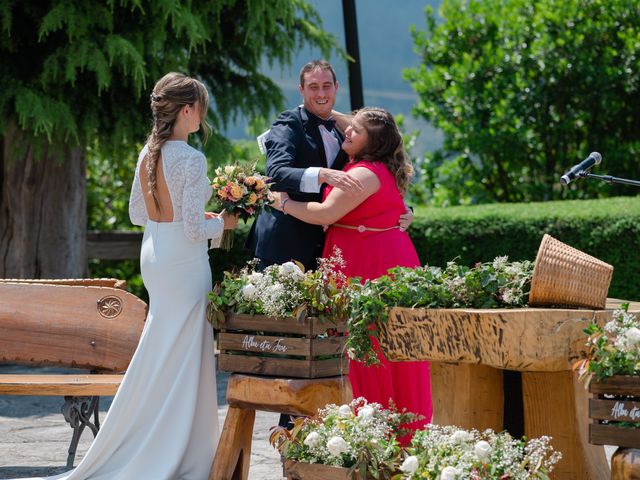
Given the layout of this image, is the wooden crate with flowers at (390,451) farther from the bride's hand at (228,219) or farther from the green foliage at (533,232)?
the green foliage at (533,232)

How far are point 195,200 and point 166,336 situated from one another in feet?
2.17

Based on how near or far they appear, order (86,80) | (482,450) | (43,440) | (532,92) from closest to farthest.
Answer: (482,450) < (43,440) < (86,80) < (532,92)

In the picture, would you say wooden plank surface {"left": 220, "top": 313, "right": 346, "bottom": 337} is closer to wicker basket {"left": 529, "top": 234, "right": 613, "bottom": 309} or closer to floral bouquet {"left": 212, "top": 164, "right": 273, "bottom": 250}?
floral bouquet {"left": 212, "top": 164, "right": 273, "bottom": 250}

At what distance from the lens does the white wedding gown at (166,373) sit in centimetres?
519

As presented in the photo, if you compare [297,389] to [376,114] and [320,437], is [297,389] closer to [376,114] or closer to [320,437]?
[320,437]

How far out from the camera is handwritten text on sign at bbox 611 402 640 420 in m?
3.84

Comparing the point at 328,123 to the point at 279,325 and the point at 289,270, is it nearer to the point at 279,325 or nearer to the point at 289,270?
the point at 289,270

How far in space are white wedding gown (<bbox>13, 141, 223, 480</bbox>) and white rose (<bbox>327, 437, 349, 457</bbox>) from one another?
1156 millimetres

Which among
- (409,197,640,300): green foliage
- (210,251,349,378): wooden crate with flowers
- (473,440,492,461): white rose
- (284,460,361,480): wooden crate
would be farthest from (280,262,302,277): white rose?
(409,197,640,300): green foliage

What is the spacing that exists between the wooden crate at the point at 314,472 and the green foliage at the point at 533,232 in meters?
4.91

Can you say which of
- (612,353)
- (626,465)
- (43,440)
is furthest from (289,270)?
(43,440)

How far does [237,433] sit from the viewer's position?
504 centimetres

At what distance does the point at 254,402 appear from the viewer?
4906mm

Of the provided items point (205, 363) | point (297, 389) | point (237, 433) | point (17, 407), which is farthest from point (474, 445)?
point (17, 407)
